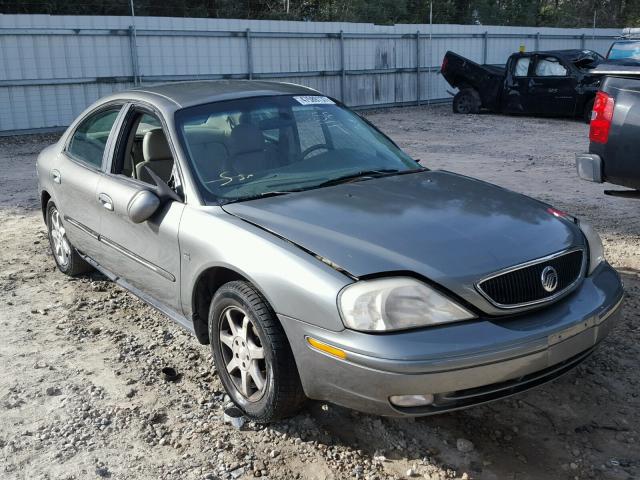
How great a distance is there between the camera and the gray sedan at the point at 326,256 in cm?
268

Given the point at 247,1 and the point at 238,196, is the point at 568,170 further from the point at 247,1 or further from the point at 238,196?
the point at 247,1

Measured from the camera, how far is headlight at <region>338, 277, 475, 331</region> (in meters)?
2.66

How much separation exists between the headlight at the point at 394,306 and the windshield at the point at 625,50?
13417 mm

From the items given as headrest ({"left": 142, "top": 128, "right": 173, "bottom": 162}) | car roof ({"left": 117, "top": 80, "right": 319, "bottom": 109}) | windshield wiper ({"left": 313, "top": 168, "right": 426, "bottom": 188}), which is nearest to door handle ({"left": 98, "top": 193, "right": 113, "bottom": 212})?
headrest ({"left": 142, "top": 128, "right": 173, "bottom": 162})

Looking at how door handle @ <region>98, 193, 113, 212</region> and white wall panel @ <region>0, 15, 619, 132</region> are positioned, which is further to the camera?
white wall panel @ <region>0, 15, 619, 132</region>

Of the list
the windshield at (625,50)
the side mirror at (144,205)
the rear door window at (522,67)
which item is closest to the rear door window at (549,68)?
the rear door window at (522,67)

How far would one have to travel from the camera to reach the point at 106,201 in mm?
4230

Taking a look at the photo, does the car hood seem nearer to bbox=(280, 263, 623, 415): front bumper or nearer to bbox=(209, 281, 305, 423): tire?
bbox=(280, 263, 623, 415): front bumper

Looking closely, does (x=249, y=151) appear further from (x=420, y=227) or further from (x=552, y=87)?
(x=552, y=87)

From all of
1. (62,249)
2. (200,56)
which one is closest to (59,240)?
(62,249)

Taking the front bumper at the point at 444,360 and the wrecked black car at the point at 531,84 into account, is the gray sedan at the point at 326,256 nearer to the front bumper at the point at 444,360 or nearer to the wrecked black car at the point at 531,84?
the front bumper at the point at 444,360

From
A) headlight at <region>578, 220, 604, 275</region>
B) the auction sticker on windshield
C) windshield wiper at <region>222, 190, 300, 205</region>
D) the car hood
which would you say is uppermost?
the auction sticker on windshield

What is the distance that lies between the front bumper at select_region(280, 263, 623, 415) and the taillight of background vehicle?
275cm

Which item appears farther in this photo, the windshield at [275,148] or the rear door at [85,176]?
the rear door at [85,176]
